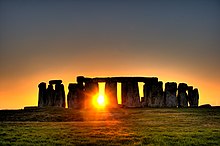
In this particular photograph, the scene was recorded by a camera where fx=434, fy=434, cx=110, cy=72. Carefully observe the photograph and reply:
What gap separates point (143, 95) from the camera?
52875 millimetres

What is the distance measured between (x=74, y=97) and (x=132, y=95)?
701 centimetres

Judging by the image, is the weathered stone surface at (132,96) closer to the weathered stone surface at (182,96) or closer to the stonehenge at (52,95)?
the weathered stone surface at (182,96)

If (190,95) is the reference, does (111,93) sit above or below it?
above

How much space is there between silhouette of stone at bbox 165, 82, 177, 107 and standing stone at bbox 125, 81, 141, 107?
3.38m

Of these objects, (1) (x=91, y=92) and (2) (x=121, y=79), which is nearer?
(2) (x=121, y=79)

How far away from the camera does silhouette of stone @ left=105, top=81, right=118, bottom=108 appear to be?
5147 centimetres

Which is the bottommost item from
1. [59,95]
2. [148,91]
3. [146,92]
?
[59,95]

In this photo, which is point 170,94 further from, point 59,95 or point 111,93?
point 59,95

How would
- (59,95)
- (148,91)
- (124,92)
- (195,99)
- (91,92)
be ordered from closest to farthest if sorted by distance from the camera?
(124,92) < (148,91) < (91,92) < (59,95) < (195,99)

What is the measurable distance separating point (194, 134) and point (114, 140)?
15.8 ft

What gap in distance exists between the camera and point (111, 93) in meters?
51.6

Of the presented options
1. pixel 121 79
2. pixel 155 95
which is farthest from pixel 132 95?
A: pixel 155 95

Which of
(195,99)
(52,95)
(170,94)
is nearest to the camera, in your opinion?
(170,94)

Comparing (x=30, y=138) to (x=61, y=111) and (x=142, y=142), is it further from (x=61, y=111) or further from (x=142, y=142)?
(x=61, y=111)
